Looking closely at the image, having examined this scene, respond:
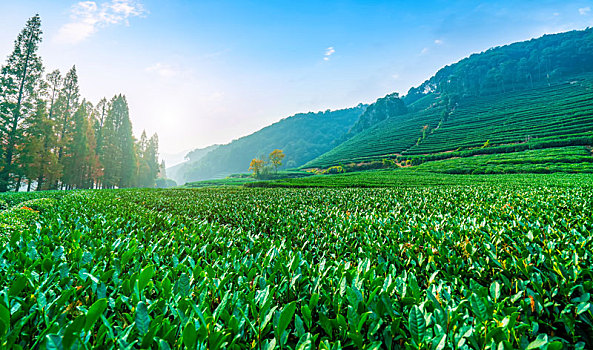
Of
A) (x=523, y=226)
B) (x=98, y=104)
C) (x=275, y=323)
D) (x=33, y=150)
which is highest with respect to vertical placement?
(x=98, y=104)

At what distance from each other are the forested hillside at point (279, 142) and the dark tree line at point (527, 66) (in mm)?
67051

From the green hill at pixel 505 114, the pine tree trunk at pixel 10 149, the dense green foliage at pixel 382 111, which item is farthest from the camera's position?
the dense green foliage at pixel 382 111

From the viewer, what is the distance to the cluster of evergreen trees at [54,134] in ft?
63.2

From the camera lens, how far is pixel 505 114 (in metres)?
57.9

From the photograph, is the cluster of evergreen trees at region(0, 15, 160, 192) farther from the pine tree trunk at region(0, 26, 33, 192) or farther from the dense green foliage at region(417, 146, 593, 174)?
the dense green foliage at region(417, 146, 593, 174)

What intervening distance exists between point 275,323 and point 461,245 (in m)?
2.54

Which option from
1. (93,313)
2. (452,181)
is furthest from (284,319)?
(452,181)

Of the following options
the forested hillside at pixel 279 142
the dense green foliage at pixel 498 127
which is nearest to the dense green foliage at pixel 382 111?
the dense green foliage at pixel 498 127

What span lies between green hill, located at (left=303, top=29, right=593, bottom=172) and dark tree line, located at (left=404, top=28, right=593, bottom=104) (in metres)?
0.25

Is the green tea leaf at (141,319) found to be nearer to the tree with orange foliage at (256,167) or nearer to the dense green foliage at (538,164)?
the dense green foliage at (538,164)

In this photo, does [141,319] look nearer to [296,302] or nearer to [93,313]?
A: [93,313]

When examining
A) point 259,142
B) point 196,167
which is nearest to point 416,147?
point 259,142

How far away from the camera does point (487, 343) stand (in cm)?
101

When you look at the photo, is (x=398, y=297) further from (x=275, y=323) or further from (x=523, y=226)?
(x=523, y=226)
